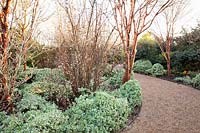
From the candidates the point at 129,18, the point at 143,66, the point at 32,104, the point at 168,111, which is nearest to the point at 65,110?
the point at 32,104

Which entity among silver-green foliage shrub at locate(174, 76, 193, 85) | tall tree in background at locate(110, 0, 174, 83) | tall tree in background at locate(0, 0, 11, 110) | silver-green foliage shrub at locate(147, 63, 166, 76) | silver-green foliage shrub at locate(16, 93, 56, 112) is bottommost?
silver-green foliage shrub at locate(16, 93, 56, 112)

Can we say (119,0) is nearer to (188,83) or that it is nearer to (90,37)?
(90,37)

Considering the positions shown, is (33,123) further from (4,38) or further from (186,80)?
(186,80)

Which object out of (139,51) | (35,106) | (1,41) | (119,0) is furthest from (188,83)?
(1,41)

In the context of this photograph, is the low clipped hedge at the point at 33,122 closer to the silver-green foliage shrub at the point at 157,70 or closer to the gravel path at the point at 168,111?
the gravel path at the point at 168,111

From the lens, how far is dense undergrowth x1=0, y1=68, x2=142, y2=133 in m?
3.60

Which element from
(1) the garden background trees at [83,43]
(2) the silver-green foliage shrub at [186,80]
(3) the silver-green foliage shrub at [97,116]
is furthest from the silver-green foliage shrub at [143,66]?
(3) the silver-green foliage shrub at [97,116]

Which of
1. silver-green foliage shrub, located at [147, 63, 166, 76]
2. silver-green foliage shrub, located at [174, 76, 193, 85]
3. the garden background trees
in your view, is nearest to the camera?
the garden background trees

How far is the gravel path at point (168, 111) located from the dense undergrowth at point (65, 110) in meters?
0.36

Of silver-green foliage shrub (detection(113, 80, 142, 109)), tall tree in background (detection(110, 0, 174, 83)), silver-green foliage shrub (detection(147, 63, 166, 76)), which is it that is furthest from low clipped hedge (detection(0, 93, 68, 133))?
silver-green foliage shrub (detection(147, 63, 166, 76))

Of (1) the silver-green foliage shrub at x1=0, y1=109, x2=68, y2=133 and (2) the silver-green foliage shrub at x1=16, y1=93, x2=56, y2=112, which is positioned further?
(2) the silver-green foliage shrub at x1=16, y1=93, x2=56, y2=112

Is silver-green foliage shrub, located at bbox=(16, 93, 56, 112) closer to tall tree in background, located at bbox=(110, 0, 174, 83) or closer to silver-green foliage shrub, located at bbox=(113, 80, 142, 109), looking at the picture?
silver-green foliage shrub, located at bbox=(113, 80, 142, 109)

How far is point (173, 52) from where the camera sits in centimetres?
1129

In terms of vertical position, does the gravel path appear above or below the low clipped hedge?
below
